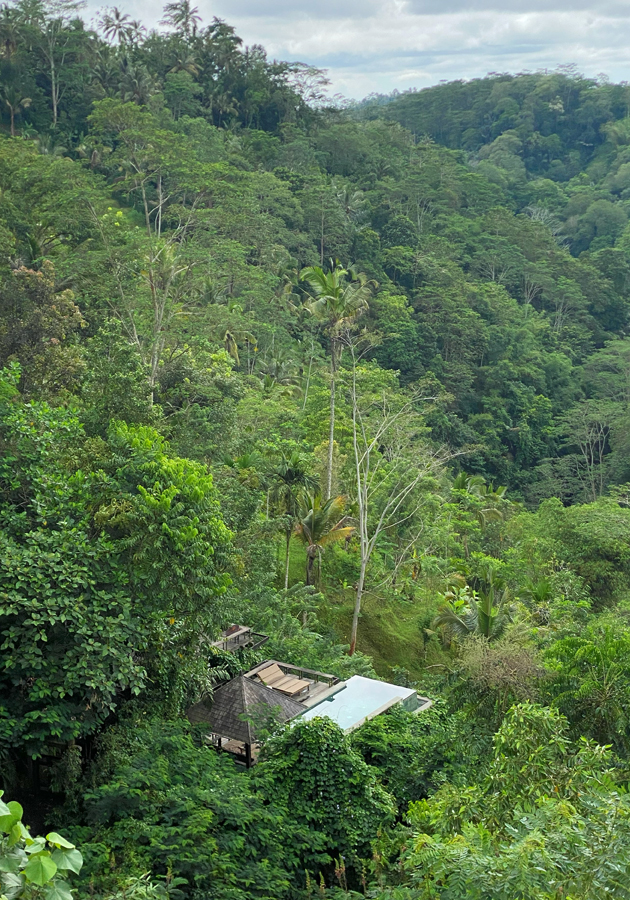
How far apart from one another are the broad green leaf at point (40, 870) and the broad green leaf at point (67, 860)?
0.05 metres

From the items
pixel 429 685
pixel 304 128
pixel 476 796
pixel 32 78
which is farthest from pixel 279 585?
pixel 304 128

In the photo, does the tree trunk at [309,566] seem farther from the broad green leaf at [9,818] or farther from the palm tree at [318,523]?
the broad green leaf at [9,818]

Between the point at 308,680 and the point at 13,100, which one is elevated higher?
the point at 13,100

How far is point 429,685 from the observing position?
1433cm

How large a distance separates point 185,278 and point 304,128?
102 feet

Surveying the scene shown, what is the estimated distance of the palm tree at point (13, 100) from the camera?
37.7 metres

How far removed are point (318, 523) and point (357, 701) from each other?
5.32m

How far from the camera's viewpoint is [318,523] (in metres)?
15.9

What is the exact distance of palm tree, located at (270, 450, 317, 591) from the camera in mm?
15992

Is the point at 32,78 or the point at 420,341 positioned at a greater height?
the point at 32,78

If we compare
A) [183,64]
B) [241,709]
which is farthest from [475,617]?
[183,64]

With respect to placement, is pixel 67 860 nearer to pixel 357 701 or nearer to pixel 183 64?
pixel 357 701

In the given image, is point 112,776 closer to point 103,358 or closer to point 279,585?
point 103,358

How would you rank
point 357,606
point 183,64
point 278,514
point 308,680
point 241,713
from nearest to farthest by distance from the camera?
point 241,713 < point 308,680 < point 357,606 < point 278,514 < point 183,64
